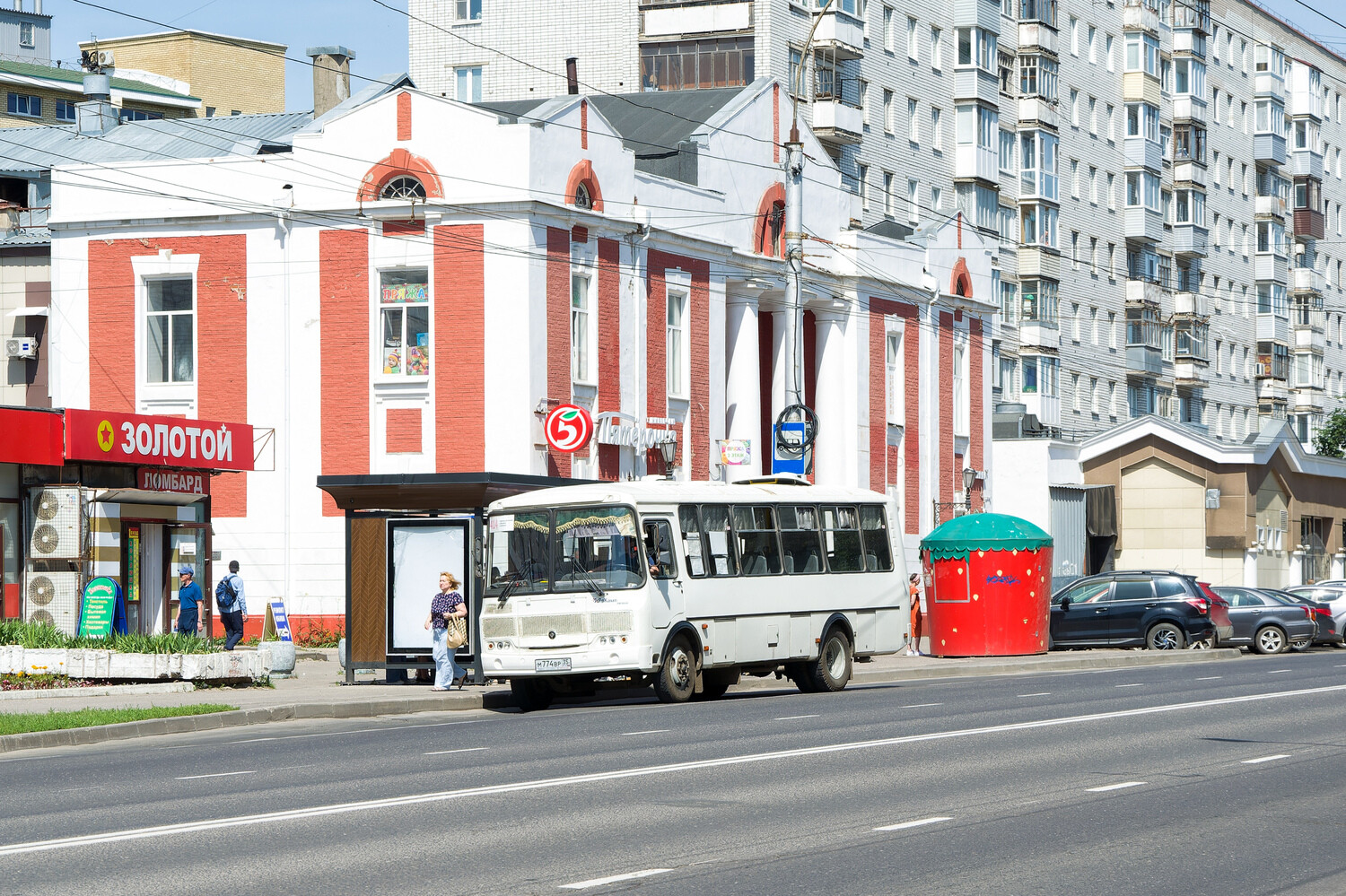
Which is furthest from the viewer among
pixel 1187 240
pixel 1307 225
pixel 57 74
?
pixel 1307 225

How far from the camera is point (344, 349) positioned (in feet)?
121

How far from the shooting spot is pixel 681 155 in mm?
42312

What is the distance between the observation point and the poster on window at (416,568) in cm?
2566

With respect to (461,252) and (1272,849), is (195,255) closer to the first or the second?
(461,252)

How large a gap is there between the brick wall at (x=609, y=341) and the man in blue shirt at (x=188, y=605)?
10010mm

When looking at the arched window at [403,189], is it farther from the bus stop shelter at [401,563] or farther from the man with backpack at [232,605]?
the bus stop shelter at [401,563]

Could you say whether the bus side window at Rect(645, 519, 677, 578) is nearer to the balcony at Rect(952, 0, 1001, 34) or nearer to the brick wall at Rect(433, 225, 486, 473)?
the brick wall at Rect(433, 225, 486, 473)

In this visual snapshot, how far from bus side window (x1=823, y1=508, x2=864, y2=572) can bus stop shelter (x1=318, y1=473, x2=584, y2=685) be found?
470 centimetres

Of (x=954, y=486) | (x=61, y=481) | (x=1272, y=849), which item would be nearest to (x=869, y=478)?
(x=954, y=486)

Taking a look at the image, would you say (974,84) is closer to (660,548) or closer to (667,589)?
(660,548)

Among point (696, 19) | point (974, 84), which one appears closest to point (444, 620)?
point (696, 19)

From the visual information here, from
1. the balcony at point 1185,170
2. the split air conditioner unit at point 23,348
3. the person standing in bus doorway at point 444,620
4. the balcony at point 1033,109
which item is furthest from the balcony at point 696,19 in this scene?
the person standing in bus doorway at point 444,620

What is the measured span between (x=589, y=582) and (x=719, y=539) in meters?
2.22

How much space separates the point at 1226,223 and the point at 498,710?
234 ft
